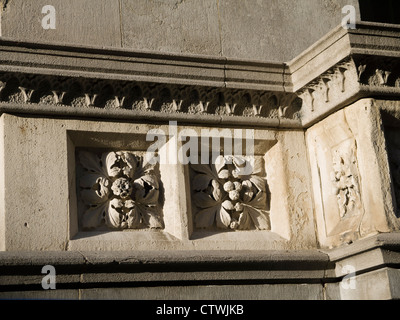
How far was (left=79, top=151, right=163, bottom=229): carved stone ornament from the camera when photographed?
4.30 m

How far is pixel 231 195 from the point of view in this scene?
14.9 feet

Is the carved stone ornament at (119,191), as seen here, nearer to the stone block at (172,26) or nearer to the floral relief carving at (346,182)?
the stone block at (172,26)

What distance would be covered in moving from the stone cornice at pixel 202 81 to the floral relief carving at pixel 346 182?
27cm

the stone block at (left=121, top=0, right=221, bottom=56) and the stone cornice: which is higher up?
the stone block at (left=121, top=0, right=221, bottom=56)

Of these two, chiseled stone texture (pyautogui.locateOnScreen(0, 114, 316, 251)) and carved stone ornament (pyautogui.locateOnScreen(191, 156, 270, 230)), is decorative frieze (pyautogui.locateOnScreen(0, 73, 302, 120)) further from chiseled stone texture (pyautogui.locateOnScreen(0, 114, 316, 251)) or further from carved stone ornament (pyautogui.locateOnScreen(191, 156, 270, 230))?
carved stone ornament (pyautogui.locateOnScreen(191, 156, 270, 230))

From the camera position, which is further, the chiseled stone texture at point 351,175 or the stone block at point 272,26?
the stone block at point 272,26

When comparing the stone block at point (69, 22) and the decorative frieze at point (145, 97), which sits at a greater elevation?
the stone block at point (69, 22)

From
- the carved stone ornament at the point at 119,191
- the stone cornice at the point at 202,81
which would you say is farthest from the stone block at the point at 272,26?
A: the carved stone ornament at the point at 119,191

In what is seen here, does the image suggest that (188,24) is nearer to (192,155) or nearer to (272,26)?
(272,26)

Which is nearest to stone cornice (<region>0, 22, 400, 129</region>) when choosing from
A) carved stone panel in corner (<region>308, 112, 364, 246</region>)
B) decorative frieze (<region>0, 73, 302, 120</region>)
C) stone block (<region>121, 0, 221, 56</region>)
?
decorative frieze (<region>0, 73, 302, 120</region>)

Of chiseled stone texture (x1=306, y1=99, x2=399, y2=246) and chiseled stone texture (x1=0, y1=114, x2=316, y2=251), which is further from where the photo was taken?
chiseled stone texture (x1=306, y1=99, x2=399, y2=246)

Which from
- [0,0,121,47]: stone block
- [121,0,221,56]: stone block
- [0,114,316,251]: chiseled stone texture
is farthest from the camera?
[121,0,221,56]: stone block

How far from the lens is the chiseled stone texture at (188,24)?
176 inches
